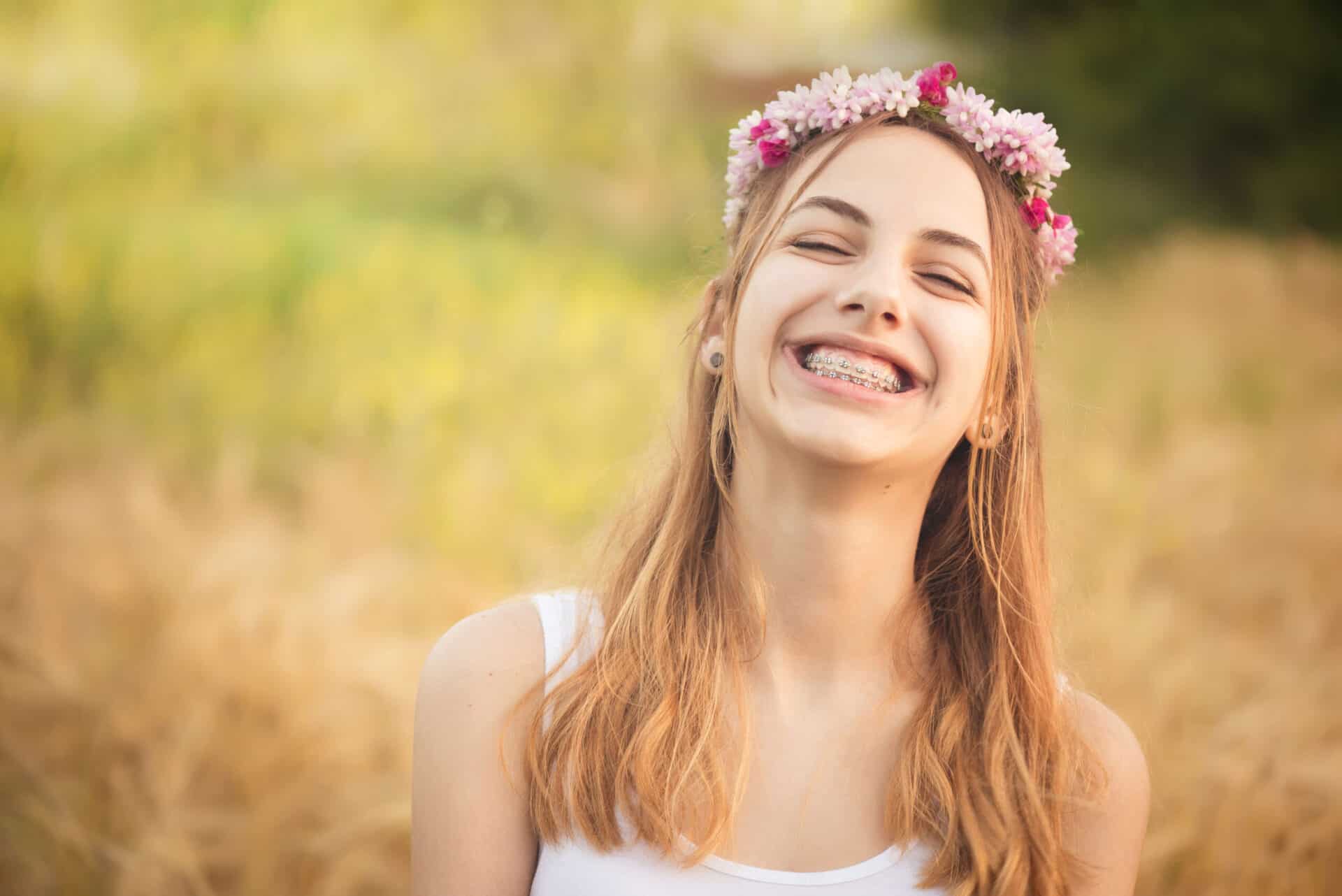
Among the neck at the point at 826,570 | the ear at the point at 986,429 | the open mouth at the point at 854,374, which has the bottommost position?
the neck at the point at 826,570

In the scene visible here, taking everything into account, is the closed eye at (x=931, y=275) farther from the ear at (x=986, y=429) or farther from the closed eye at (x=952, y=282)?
the ear at (x=986, y=429)

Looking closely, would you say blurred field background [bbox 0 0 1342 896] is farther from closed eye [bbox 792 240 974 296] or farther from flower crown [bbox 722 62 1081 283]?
closed eye [bbox 792 240 974 296]

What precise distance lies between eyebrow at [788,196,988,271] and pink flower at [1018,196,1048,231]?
0.23m

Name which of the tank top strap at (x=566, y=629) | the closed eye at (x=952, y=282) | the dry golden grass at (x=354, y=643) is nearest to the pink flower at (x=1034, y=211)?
the closed eye at (x=952, y=282)

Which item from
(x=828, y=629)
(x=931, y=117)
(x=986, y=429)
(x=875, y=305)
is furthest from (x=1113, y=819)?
(x=931, y=117)

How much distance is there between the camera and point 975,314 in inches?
70.0

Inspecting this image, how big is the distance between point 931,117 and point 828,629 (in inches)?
31.5

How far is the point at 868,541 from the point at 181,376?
10.2ft

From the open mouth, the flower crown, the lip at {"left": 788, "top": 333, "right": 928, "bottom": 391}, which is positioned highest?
the flower crown

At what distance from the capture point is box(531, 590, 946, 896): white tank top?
1.65 meters

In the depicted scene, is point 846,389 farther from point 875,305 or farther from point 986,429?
point 986,429

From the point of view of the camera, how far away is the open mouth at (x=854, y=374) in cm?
169

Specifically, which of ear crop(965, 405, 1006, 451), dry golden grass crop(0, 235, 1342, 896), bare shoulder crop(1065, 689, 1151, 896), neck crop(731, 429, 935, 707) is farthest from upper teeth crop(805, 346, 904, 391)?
dry golden grass crop(0, 235, 1342, 896)

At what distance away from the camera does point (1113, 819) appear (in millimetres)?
1831
